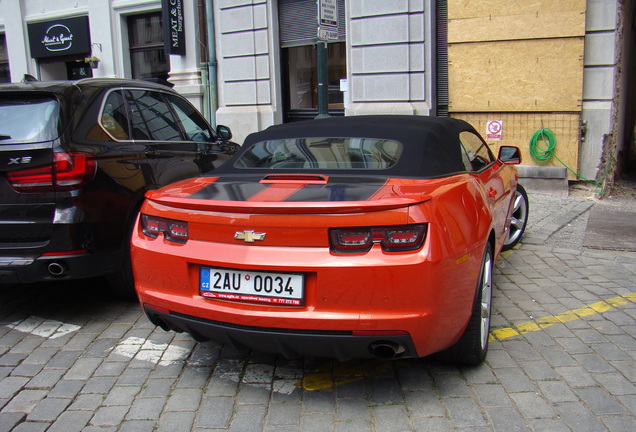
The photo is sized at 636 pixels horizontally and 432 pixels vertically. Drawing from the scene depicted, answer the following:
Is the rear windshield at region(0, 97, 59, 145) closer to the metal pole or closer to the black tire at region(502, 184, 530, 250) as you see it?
the metal pole

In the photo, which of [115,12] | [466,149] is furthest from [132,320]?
[115,12]

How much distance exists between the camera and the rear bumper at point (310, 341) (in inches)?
105

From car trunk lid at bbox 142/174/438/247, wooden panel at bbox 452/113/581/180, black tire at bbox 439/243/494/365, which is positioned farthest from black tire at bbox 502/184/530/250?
wooden panel at bbox 452/113/581/180

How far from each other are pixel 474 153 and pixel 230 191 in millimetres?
2030

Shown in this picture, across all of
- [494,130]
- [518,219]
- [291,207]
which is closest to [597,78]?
[494,130]

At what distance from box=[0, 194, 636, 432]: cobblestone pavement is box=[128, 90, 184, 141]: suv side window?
1462 millimetres

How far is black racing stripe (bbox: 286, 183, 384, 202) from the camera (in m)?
2.76

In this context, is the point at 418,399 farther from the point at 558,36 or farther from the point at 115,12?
the point at 115,12

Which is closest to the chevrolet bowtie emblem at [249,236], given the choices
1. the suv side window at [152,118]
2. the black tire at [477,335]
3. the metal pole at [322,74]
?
the black tire at [477,335]

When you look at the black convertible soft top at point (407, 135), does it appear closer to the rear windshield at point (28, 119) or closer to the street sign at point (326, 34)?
the rear windshield at point (28, 119)

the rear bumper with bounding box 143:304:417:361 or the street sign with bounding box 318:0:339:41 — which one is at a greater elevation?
the street sign with bounding box 318:0:339:41

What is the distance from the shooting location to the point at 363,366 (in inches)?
134

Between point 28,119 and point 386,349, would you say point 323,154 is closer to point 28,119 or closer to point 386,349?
point 386,349

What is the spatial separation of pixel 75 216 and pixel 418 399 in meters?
2.52
